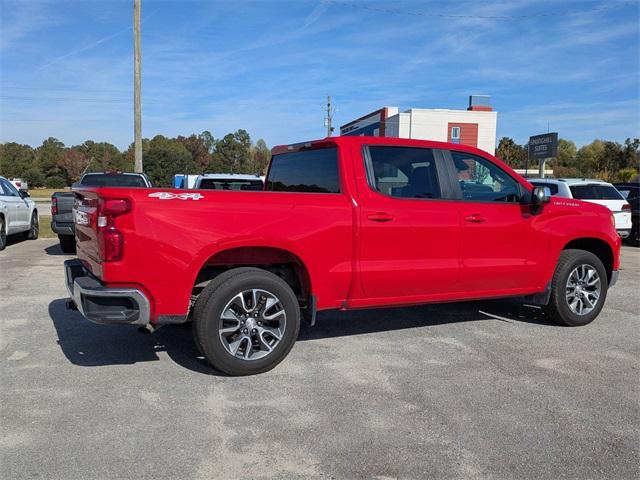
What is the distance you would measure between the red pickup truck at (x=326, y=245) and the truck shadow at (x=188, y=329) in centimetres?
60

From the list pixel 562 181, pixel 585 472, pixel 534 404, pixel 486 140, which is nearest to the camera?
pixel 585 472

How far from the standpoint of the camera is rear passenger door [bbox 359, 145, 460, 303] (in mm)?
4812

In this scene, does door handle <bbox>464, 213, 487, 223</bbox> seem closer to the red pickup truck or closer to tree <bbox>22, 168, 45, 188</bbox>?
the red pickup truck

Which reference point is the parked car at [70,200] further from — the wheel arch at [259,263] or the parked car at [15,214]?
the wheel arch at [259,263]

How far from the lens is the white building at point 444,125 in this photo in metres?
43.4

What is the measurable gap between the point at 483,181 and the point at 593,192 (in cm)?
871

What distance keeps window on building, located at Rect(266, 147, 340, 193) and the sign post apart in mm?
28727

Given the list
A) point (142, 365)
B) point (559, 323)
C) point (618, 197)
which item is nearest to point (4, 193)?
point (142, 365)

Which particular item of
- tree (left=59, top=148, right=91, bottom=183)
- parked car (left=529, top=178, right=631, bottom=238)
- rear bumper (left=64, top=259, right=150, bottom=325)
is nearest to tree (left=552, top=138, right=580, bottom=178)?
tree (left=59, top=148, right=91, bottom=183)

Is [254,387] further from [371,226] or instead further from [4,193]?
[4,193]

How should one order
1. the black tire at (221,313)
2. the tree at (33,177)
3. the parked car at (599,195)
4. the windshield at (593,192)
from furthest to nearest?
→ the tree at (33,177) < the windshield at (593,192) < the parked car at (599,195) < the black tire at (221,313)

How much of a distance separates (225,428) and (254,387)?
716mm

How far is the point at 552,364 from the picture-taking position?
485cm

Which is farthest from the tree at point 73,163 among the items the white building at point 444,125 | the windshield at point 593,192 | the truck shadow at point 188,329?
the truck shadow at point 188,329
